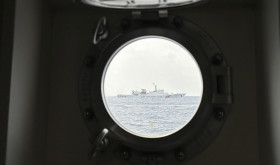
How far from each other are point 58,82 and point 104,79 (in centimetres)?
19

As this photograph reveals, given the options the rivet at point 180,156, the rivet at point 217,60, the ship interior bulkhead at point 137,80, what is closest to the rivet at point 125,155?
the ship interior bulkhead at point 137,80

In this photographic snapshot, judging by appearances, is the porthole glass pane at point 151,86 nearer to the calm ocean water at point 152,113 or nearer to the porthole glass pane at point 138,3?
the calm ocean water at point 152,113

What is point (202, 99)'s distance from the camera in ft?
3.61

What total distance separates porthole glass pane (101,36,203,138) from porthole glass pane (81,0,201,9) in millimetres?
183

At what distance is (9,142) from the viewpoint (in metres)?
0.91

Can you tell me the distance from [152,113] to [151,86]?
0.11 meters

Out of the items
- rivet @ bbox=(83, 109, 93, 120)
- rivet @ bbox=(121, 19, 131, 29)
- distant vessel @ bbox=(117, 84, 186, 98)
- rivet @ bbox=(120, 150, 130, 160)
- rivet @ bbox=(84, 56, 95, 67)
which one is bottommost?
rivet @ bbox=(120, 150, 130, 160)

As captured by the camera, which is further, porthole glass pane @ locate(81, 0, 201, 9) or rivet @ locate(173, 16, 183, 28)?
rivet @ locate(173, 16, 183, 28)

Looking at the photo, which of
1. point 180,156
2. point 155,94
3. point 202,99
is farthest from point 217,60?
point 180,156

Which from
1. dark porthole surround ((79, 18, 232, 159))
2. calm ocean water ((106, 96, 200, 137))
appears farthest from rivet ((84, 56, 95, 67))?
calm ocean water ((106, 96, 200, 137))

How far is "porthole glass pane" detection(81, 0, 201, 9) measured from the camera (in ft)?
3.21

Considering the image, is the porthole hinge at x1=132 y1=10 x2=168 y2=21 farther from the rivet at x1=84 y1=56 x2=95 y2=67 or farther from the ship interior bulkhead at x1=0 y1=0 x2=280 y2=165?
the rivet at x1=84 y1=56 x2=95 y2=67

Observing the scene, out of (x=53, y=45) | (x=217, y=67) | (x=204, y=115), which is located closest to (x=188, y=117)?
(x=204, y=115)

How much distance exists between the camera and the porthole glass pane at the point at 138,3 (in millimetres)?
978
